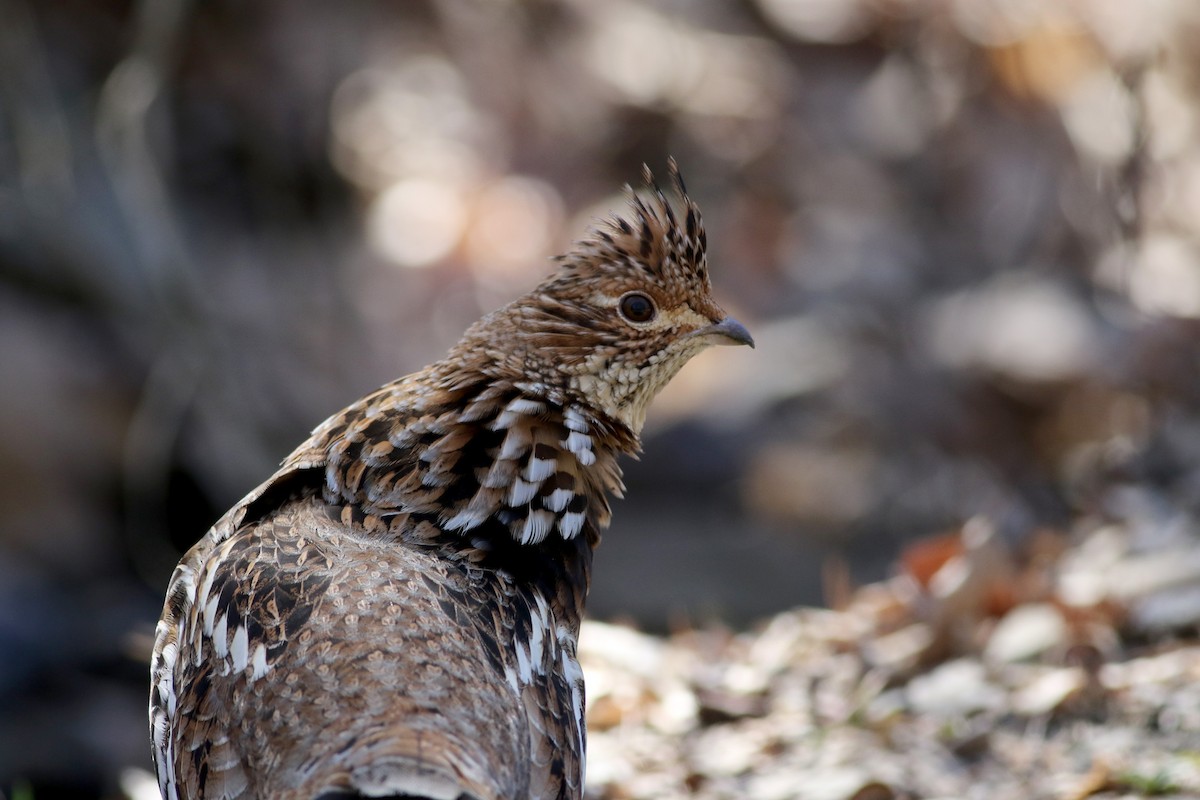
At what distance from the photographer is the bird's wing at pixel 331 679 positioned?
301cm

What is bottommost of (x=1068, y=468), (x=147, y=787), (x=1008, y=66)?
(x=147, y=787)

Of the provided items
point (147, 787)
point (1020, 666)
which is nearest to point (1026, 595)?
point (1020, 666)

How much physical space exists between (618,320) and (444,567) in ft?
3.10

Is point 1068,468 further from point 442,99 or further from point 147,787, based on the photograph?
point 442,99

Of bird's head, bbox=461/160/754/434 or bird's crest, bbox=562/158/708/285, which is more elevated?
bird's crest, bbox=562/158/708/285

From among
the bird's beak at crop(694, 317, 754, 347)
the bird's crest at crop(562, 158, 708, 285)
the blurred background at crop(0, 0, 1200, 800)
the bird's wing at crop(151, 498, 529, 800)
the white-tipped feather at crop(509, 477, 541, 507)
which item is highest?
the blurred background at crop(0, 0, 1200, 800)

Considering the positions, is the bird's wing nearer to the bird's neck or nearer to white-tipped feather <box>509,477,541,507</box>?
the bird's neck

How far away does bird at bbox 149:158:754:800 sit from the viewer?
10.4 ft

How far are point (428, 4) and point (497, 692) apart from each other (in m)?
11.2

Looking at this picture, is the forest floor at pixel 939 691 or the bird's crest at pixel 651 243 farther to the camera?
the forest floor at pixel 939 691

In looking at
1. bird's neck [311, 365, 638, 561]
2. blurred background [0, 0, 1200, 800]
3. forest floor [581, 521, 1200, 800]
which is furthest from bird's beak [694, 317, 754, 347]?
blurred background [0, 0, 1200, 800]

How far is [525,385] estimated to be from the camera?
4.08 m

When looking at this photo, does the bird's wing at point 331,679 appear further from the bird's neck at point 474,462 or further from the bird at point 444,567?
the bird's neck at point 474,462

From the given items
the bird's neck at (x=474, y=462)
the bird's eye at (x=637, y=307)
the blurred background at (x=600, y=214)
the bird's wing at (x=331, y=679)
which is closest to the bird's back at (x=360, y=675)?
the bird's wing at (x=331, y=679)
